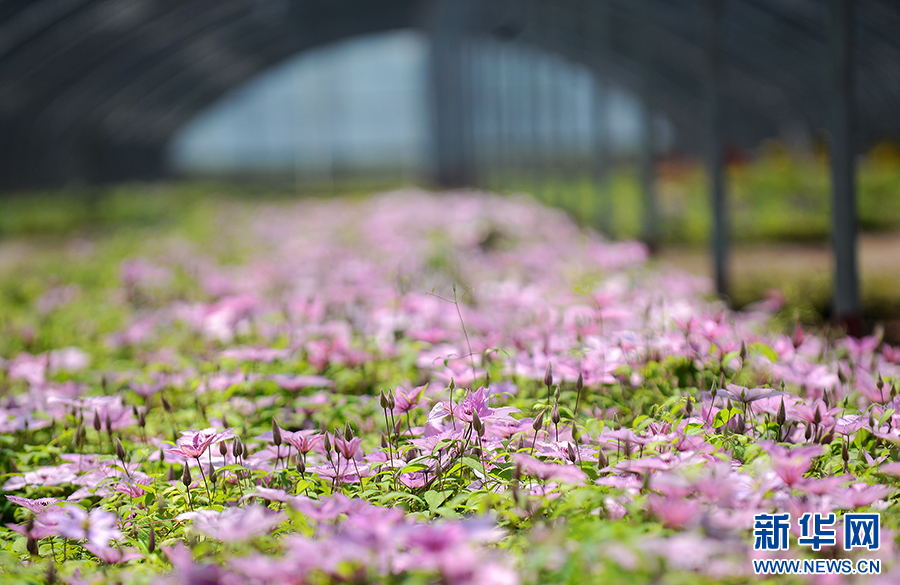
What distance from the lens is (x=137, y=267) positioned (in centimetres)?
384

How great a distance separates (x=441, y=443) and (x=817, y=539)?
22.5 inches

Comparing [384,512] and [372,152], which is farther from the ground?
[372,152]

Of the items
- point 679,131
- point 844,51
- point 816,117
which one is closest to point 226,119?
point 679,131

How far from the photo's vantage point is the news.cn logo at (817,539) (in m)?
1.05

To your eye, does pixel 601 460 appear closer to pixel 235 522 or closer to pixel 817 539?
pixel 817 539

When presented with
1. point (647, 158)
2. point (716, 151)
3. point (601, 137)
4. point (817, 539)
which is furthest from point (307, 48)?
point (817, 539)

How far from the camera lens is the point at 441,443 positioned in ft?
4.45

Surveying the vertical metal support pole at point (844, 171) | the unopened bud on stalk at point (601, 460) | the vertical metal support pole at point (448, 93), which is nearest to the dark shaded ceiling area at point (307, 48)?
the vertical metal support pole at point (448, 93)

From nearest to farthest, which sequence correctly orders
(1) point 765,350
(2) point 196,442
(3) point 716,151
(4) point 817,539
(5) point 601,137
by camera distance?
(4) point 817,539
(2) point 196,442
(1) point 765,350
(3) point 716,151
(5) point 601,137

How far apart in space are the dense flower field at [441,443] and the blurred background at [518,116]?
1.74ft

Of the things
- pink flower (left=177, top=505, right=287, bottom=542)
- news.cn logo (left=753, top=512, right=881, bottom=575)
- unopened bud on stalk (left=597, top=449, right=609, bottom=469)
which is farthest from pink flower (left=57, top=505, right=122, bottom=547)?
news.cn logo (left=753, top=512, right=881, bottom=575)

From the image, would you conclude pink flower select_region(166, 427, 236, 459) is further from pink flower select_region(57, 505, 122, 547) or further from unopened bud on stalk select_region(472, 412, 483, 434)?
unopened bud on stalk select_region(472, 412, 483, 434)

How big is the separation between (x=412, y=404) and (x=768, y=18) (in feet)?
28.8

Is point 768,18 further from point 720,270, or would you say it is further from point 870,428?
point 870,428
